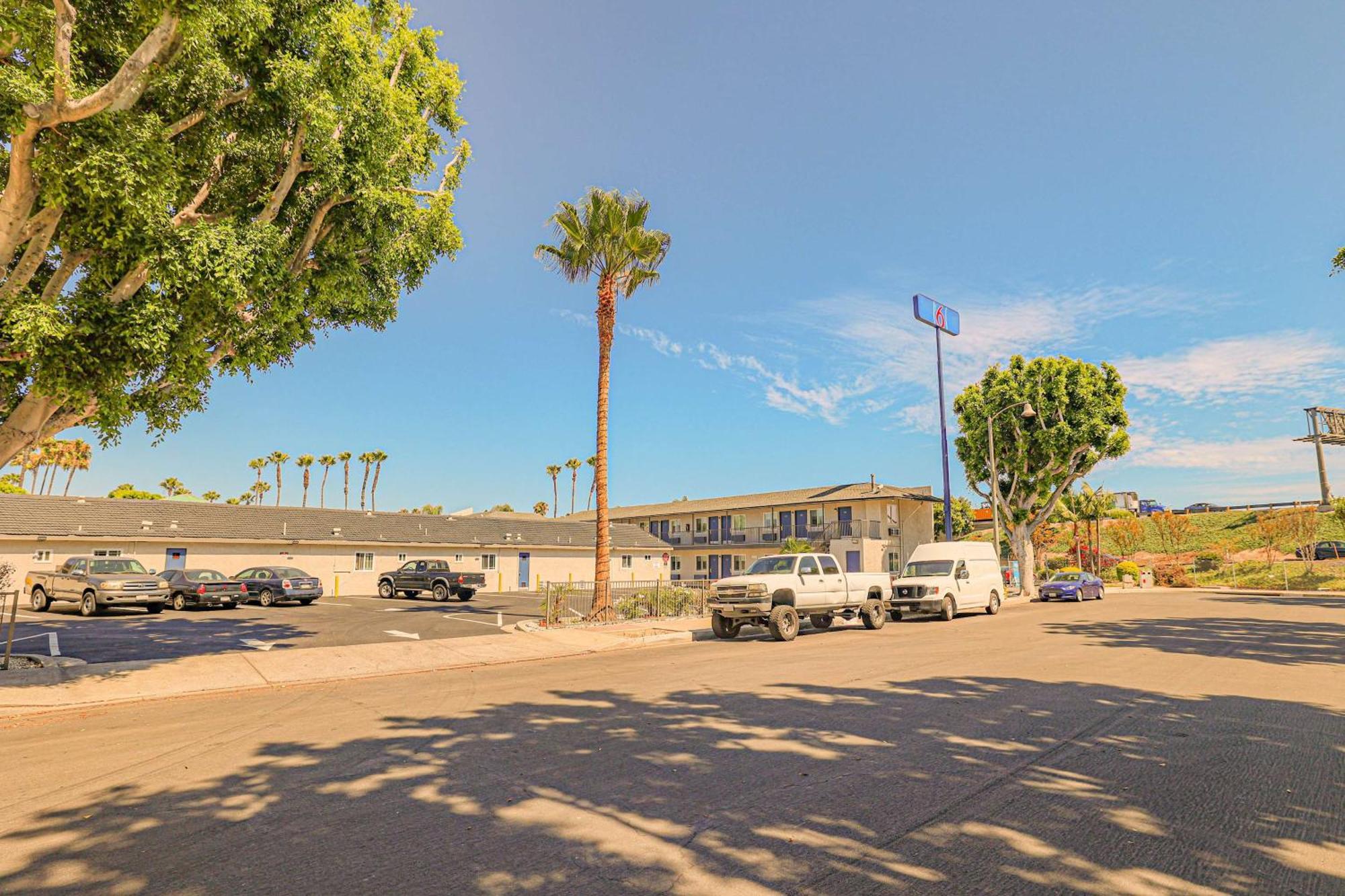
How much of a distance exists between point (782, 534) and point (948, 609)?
2731 centimetres

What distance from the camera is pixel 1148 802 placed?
5066 millimetres

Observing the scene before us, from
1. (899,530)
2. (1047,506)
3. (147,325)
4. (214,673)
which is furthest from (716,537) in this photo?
(147,325)

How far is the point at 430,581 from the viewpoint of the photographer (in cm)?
3080

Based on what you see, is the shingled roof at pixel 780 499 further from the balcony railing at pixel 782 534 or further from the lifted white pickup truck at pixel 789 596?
the lifted white pickup truck at pixel 789 596

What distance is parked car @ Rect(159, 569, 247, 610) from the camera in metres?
24.9

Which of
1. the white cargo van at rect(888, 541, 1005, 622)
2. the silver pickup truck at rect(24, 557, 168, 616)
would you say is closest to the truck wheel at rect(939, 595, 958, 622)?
the white cargo van at rect(888, 541, 1005, 622)

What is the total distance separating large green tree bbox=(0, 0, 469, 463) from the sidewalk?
149 inches

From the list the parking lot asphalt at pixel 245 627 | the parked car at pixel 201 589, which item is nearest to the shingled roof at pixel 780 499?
the parking lot asphalt at pixel 245 627

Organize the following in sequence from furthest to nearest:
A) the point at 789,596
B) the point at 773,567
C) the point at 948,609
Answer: the point at 948,609, the point at 773,567, the point at 789,596

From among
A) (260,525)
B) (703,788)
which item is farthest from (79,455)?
(703,788)

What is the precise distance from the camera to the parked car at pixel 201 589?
81.7 ft

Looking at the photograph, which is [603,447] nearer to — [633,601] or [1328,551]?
[633,601]

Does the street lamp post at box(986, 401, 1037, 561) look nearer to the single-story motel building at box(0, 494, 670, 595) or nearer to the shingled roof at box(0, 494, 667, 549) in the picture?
the single-story motel building at box(0, 494, 670, 595)

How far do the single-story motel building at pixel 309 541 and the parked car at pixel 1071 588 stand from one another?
2055 centimetres
